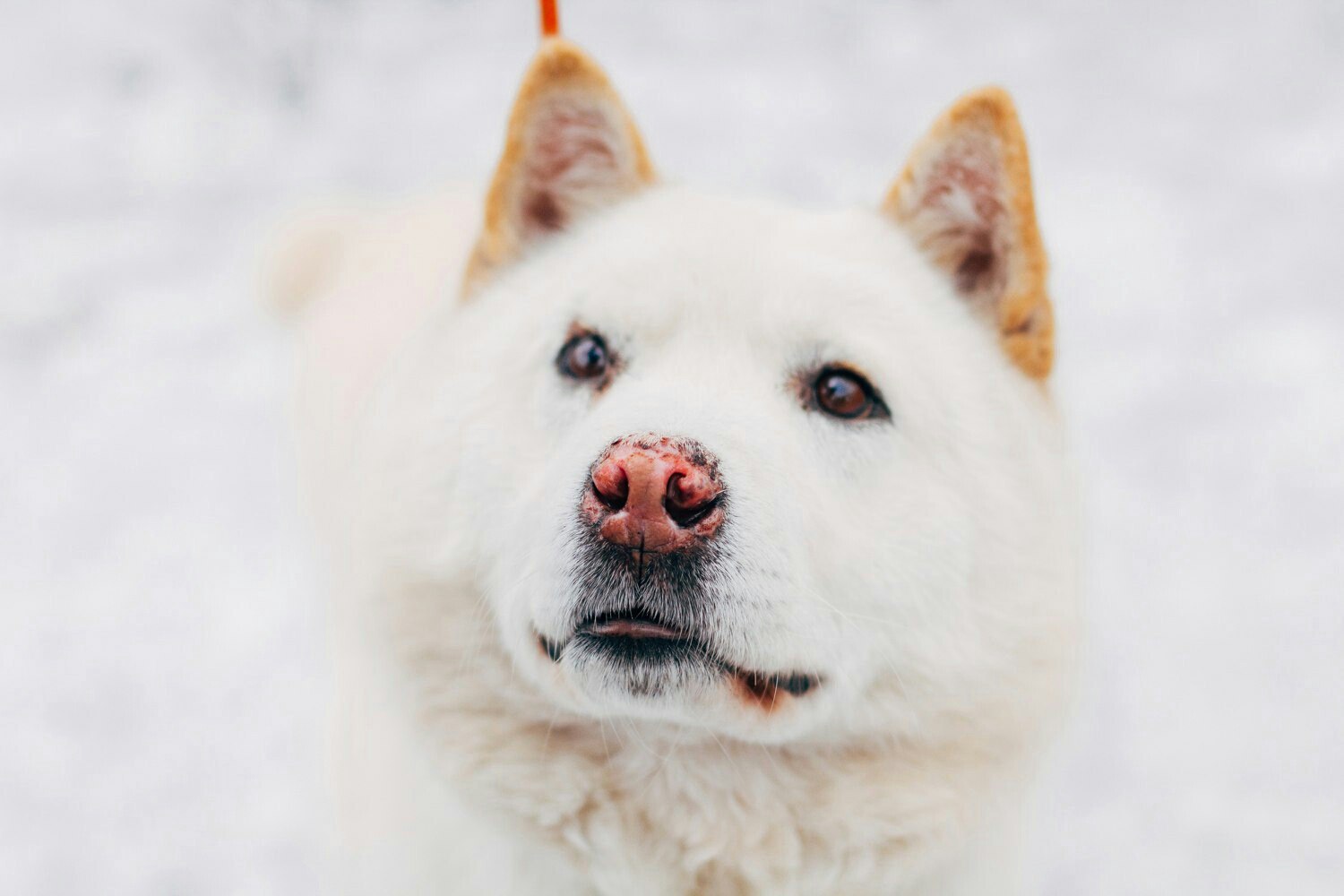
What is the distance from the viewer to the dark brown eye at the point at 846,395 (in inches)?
82.4

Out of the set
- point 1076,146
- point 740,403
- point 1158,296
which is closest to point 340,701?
point 740,403

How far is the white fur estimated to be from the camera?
6.24ft

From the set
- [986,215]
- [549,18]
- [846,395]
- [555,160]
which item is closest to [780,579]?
[846,395]

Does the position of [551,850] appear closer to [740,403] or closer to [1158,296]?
[740,403]

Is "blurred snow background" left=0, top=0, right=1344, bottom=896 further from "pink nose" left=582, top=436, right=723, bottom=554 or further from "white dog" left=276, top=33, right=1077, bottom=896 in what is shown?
"pink nose" left=582, top=436, right=723, bottom=554

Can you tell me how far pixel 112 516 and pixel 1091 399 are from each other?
164 inches

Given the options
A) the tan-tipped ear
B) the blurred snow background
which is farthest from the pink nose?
the blurred snow background

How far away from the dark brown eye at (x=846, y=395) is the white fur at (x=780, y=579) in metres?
0.03

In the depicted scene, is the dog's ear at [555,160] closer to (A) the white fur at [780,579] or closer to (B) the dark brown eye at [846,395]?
(A) the white fur at [780,579]

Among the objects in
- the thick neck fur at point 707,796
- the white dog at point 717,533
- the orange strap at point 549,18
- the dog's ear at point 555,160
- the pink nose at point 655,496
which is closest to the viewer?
the pink nose at point 655,496

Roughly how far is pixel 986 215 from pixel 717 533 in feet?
3.65

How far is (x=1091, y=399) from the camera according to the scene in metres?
4.62

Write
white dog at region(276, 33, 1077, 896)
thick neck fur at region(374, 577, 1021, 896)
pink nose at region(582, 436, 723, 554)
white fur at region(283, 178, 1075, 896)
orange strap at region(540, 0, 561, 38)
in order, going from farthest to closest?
orange strap at region(540, 0, 561, 38), thick neck fur at region(374, 577, 1021, 896), white fur at region(283, 178, 1075, 896), white dog at region(276, 33, 1077, 896), pink nose at region(582, 436, 723, 554)

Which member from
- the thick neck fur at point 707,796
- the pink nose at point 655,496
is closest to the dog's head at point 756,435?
the pink nose at point 655,496
